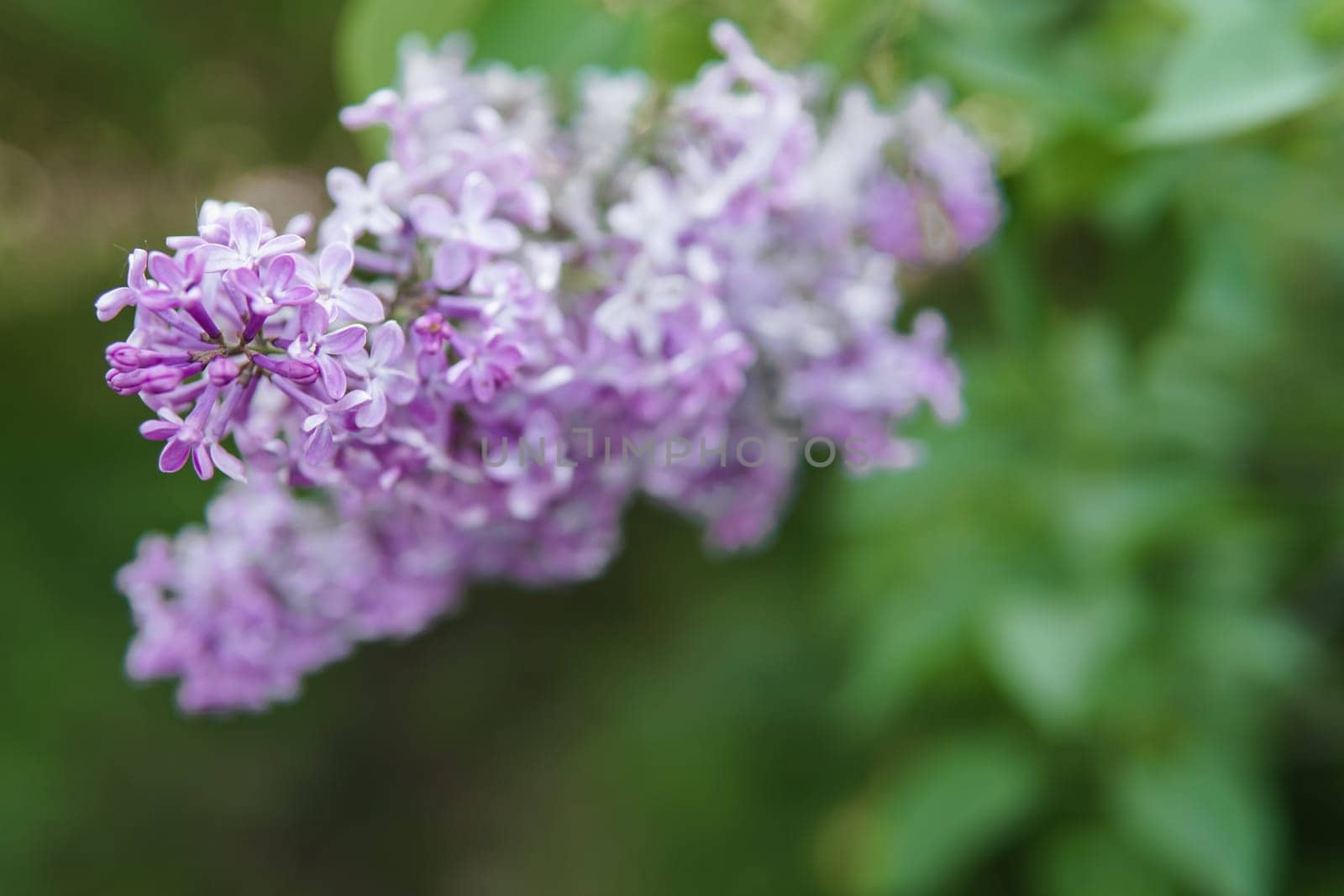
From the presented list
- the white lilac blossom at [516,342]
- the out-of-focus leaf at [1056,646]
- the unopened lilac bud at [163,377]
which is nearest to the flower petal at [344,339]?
the white lilac blossom at [516,342]

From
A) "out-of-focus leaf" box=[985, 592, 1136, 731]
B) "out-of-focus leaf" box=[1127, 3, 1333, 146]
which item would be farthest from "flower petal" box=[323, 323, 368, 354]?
"out-of-focus leaf" box=[985, 592, 1136, 731]

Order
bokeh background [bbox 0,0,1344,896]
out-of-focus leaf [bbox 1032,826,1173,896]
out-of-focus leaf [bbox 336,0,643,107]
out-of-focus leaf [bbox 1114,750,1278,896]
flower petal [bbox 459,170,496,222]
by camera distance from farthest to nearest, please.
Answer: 1. out-of-focus leaf [bbox 1032,826,1173,896]
2. out-of-focus leaf [bbox 1114,750,1278,896]
3. bokeh background [bbox 0,0,1344,896]
4. out-of-focus leaf [bbox 336,0,643,107]
5. flower petal [bbox 459,170,496,222]

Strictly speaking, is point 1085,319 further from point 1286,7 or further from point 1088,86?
point 1286,7

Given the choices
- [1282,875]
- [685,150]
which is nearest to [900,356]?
[685,150]

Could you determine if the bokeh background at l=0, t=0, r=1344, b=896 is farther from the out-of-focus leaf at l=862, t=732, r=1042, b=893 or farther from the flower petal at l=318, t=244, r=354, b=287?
the flower petal at l=318, t=244, r=354, b=287

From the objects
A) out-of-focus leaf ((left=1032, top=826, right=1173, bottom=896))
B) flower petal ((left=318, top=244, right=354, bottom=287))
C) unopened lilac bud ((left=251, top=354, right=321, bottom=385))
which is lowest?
out-of-focus leaf ((left=1032, top=826, right=1173, bottom=896))

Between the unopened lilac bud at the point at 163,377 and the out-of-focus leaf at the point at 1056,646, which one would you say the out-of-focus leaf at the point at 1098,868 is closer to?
the out-of-focus leaf at the point at 1056,646

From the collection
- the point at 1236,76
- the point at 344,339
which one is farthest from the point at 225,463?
the point at 1236,76
